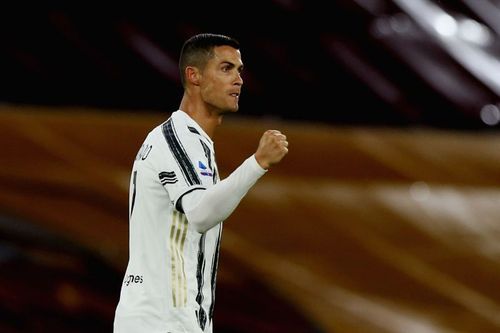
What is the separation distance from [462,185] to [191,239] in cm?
436

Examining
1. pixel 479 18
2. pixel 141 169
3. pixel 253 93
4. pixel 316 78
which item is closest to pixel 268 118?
pixel 253 93

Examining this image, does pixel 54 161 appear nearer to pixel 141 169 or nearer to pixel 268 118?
pixel 268 118

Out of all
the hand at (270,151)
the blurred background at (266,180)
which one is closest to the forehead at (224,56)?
the hand at (270,151)

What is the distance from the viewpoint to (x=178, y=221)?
228 cm

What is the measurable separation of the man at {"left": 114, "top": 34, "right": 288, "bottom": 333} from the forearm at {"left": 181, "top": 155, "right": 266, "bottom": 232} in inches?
3.5

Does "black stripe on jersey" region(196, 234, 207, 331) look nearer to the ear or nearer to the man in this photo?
the man

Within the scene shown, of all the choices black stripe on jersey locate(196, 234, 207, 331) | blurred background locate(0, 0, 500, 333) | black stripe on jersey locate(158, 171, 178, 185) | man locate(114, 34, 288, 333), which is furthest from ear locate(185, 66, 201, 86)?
blurred background locate(0, 0, 500, 333)

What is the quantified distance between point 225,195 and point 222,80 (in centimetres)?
29

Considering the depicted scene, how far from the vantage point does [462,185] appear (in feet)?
21.0

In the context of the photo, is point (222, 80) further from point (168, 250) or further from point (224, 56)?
point (168, 250)

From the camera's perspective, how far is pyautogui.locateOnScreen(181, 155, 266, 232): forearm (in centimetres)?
213

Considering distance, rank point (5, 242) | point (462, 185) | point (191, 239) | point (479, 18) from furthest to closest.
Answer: point (479, 18) → point (462, 185) → point (5, 242) → point (191, 239)

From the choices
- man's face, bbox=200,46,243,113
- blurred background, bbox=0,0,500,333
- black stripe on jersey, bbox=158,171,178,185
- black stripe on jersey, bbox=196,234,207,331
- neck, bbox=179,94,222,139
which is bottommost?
black stripe on jersey, bbox=196,234,207,331

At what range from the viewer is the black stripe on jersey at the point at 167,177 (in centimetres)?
224
